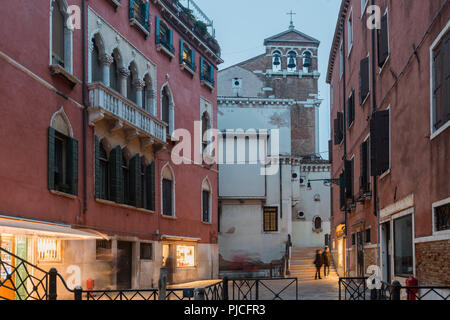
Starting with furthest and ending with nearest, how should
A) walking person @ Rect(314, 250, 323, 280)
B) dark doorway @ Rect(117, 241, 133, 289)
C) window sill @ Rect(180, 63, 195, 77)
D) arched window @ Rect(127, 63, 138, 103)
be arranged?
walking person @ Rect(314, 250, 323, 280), window sill @ Rect(180, 63, 195, 77), arched window @ Rect(127, 63, 138, 103), dark doorway @ Rect(117, 241, 133, 289)

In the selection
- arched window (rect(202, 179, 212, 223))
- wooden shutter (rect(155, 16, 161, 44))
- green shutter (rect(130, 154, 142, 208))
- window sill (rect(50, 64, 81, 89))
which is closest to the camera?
window sill (rect(50, 64, 81, 89))

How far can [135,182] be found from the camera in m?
20.5

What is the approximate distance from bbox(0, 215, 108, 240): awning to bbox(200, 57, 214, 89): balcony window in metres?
13.9

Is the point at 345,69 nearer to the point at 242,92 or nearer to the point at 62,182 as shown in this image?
the point at 62,182

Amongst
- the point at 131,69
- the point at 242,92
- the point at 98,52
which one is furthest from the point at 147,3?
the point at 242,92

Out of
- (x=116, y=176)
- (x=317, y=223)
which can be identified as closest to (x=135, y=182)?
(x=116, y=176)

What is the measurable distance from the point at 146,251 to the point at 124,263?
198cm

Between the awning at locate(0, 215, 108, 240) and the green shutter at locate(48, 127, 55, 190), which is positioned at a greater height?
the green shutter at locate(48, 127, 55, 190)

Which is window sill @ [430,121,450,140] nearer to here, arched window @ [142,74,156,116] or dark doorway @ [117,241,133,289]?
dark doorway @ [117,241,133,289]

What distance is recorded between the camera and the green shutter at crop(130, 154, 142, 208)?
20.5 meters

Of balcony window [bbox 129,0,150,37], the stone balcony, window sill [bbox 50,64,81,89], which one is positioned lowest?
the stone balcony

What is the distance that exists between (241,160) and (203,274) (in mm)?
8926

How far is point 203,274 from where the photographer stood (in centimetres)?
2675

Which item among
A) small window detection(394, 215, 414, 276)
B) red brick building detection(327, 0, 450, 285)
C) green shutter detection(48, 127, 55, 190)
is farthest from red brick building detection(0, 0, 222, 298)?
small window detection(394, 215, 414, 276)
